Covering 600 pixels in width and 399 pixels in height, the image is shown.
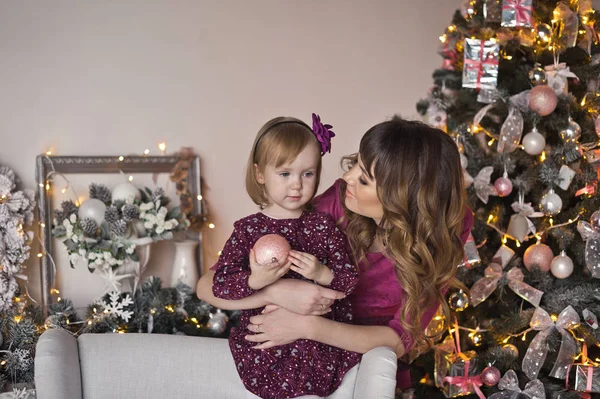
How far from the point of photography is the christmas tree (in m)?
2.63

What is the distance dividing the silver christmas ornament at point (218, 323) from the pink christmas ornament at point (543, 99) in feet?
5.10

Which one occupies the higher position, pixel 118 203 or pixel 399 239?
pixel 399 239

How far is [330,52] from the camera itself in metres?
3.51

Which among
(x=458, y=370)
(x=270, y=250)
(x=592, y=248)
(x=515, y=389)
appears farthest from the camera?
(x=458, y=370)

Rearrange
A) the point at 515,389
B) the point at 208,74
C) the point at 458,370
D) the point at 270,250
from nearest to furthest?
the point at 270,250, the point at 515,389, the point at 458,370, the point at 208,74

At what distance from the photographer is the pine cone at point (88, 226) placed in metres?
2.74

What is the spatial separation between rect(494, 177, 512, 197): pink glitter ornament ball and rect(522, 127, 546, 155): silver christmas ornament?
0.15 m

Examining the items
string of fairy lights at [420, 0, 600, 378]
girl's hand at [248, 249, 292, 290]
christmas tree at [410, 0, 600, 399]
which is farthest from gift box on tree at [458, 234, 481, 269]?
girl's hand at [248, 249, 292, 290]

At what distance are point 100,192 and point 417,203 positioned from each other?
1.55 m

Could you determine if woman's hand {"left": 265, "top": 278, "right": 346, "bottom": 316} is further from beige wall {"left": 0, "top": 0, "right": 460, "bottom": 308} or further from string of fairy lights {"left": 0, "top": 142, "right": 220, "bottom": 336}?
beige wall {"left": 0, "top": 0, "right": 460, "bottom": 308}

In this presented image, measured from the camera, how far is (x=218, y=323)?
2.79 metres

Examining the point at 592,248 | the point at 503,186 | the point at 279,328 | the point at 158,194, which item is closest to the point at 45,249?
the point at 158,194

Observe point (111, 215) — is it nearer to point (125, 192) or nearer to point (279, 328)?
point (125, 192)

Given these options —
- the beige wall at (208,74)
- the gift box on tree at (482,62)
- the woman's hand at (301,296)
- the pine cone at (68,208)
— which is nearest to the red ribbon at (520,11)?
the gift box on tree at (482,62)
